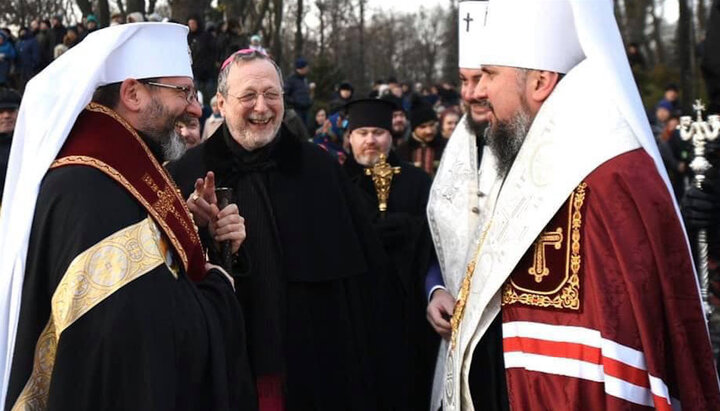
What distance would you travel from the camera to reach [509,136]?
3453 mm

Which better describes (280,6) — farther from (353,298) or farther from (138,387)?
(138,387)

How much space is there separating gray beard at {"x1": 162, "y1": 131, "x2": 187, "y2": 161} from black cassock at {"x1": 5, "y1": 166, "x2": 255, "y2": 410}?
44 cm

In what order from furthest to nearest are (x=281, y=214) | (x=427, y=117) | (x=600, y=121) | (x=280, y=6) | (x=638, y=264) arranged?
(x=280, y=6), (x=427, y=117), (x=281, y=214), (x=600, y=121), (x=638, y=264)

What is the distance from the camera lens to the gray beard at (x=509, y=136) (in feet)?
11.2

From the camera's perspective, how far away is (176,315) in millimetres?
3080

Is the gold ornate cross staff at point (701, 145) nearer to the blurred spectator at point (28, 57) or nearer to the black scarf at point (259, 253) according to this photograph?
the black scarf at point (259, 253)

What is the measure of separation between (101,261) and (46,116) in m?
0.60

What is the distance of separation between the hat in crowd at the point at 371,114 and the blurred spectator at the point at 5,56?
14844 mm

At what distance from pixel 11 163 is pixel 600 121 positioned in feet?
7.06

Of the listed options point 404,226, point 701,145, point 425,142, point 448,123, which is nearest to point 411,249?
point 404,226

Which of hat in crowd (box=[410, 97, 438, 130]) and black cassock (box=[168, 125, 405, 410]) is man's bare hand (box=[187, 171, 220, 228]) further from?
hat in crowd (box=[410, 97, 438, 130])

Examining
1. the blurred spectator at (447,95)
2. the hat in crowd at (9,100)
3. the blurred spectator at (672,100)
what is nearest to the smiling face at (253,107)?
the hat in crowd at (9,100)

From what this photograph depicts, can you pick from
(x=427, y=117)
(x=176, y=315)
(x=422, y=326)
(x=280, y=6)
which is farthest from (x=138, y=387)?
(x=280, y=6)

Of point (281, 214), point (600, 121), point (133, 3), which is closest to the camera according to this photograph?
point (600, 121)
